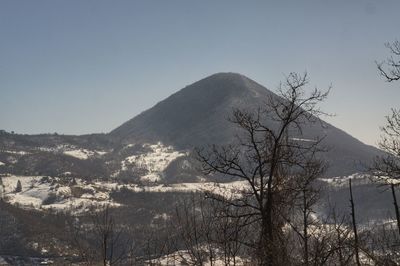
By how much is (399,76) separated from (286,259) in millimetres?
9880

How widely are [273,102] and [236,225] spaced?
217 inches

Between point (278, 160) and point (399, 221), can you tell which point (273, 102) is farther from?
point (399, 221)

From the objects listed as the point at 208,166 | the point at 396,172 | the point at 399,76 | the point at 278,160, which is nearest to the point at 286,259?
the point at 278,160

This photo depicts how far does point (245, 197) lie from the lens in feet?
69.4

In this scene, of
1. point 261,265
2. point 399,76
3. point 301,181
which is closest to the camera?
point 261,265

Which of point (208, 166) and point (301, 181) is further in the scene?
point (208, 166)

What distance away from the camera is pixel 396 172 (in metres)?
23.4

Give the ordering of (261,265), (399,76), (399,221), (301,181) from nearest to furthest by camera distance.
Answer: (261,265)
(301,181)
(399,76)
(399,221)

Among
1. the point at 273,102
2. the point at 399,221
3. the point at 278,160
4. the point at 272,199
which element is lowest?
the point at 399,221

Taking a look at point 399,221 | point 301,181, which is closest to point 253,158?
point 301,181

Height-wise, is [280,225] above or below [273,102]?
below

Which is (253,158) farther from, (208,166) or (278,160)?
(208,166)

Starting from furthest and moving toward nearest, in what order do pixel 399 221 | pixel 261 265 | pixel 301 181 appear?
pixel 399 221 < pixel 301 181 < pixel 261 265

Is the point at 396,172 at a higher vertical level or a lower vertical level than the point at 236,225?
higher
